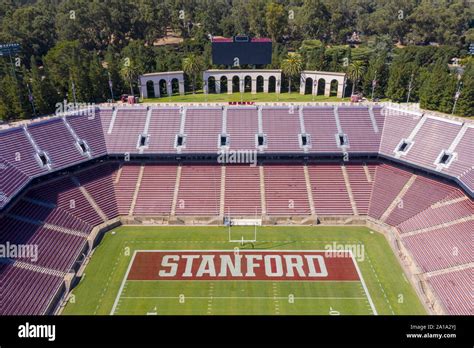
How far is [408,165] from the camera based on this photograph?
5391 centimetres

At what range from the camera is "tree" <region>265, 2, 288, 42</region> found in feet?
424

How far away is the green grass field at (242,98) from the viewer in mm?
89062

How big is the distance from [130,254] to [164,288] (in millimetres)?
7870

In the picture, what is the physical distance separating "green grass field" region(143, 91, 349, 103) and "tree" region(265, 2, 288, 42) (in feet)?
156

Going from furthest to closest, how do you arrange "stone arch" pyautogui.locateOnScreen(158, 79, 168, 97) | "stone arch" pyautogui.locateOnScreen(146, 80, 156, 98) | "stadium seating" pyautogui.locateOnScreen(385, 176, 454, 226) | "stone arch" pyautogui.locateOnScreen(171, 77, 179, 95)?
"stone arch" pyautogui.locateOnScreen(171, 77, 179, 95), "stone arch" pyautogui.locateOnScreen(158, 79, 168, 97), "stone arch" pyautogui.locateOnScreen(146, 80, 156, 98), "stadium seating" pyautogui.locateOnScreen(385, 176, 454, 226)

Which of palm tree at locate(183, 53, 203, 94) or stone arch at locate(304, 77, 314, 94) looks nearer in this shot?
palm tree at locate(183, 53, 203, 94)

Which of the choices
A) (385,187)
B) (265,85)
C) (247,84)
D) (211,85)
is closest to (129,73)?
(211,85)

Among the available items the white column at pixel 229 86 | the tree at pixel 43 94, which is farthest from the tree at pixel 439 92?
the tree at pixel 43 94

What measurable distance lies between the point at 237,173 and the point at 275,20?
91.4 meters

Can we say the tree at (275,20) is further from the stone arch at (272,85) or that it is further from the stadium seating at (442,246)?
the stadium seating at (442,246)

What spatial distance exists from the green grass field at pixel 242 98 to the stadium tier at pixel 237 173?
2874cm

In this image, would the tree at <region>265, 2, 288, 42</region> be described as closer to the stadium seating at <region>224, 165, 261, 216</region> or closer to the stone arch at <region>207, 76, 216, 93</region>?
the stone arch at <region>207, 76, 216, 93</region>

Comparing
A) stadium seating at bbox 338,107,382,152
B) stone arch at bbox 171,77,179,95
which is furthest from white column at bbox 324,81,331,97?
stone arch at bbox 171,77,179,95

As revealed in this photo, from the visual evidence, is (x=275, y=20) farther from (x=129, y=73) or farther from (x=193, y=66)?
(x=129, y=73)
